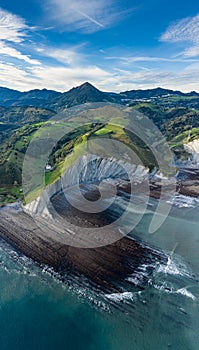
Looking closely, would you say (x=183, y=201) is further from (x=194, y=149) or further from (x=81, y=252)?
(x=194, y=149)

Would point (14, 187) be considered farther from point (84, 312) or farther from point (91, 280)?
point (84, 312)

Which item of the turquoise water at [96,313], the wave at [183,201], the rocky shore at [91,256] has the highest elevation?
the wave at [183,201]

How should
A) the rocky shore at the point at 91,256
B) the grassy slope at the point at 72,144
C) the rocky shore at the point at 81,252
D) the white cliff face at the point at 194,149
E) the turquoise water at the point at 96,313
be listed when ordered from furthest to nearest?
the white cliff face at the point at 194,149
the grassy slope at the point at 72,144
the rocky shore at the point at 81,252
the rocky shore at the point at 91,256
the turquoise water at the point at 96,313

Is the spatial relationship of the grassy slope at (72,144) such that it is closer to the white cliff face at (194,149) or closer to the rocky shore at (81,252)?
the white cliff face at (194,149)

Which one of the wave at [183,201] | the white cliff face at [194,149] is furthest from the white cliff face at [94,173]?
the white cliff face at [194,149]

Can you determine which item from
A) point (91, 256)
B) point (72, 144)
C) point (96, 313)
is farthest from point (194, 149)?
point (96, 313)

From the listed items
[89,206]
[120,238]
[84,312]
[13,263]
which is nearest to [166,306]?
[84,312]

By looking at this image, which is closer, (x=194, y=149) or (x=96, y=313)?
(x=96, y=313)
